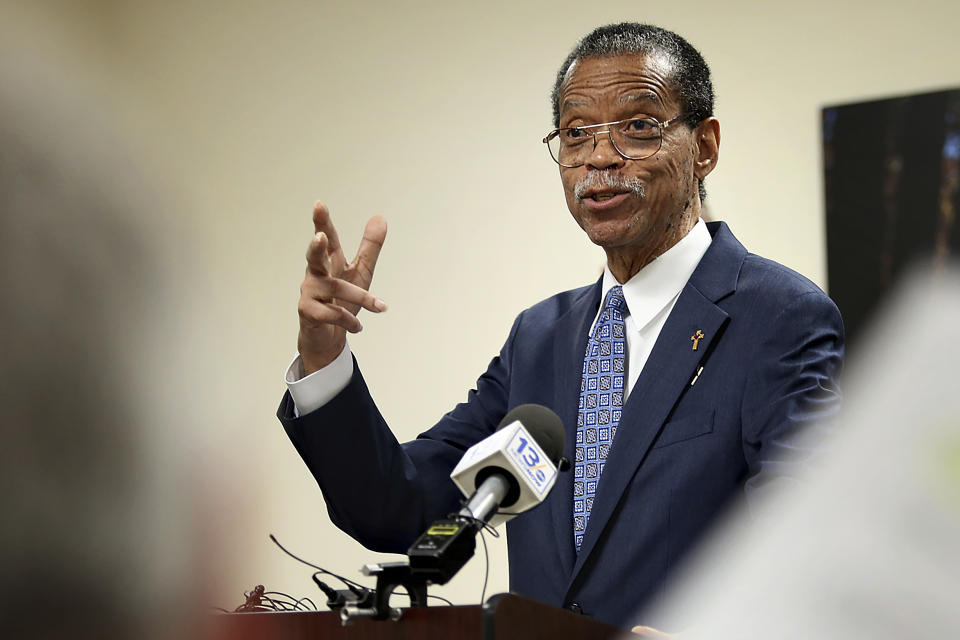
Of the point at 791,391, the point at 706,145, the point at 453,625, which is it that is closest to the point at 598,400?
the point at 791,391

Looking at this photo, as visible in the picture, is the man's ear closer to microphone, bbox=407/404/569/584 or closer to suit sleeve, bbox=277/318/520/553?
suit sleeve, bbox=277/318/520/553

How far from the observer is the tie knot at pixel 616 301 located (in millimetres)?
1943

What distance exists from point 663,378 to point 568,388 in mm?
212

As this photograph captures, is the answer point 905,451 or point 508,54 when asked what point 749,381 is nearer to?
point 905,451

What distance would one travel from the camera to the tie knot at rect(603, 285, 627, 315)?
1943 millimetres

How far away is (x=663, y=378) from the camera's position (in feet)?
5.64

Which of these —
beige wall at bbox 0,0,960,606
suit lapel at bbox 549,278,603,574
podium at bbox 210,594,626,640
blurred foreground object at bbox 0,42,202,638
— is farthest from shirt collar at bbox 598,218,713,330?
blurred foreground object at bbox 0,42,202,638

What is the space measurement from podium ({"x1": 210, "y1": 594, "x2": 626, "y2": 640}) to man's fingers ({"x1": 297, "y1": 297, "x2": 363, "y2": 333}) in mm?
477

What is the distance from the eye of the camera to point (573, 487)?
1.75m

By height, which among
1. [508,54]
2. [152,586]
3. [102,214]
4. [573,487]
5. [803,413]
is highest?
[508,54]

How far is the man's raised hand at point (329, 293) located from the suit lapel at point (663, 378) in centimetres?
46

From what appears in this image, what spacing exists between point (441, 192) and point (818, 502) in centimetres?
370

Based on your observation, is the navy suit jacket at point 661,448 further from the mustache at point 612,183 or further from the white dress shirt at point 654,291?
the mustache at point 612,183

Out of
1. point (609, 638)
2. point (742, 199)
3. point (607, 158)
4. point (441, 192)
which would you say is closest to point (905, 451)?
point (609, 638)
